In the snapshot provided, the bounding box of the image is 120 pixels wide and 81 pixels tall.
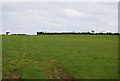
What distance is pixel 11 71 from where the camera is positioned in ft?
68.5

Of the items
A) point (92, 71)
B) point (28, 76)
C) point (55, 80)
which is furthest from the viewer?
point (92, 71)

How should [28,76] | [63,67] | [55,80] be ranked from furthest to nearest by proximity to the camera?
[63,67] < [28,76] < [55,80]

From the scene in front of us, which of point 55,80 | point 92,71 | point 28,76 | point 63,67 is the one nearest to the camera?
point 55,80

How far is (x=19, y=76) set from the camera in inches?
746

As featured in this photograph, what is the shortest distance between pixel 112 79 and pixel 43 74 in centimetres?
540

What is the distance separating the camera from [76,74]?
1919 centimetres

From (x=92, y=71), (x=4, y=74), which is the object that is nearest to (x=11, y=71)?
(x=4, y=74)

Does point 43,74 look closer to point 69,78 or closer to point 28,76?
point 28,76

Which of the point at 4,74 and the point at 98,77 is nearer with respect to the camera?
the point at 98,77

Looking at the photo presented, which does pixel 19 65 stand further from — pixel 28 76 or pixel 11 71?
pixel 28 76

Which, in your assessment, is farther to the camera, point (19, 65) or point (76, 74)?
point (19, 65)

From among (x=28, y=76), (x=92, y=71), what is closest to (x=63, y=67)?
(x=92, y=71)

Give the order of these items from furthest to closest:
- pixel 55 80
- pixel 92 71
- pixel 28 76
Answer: pixel 92 71 → pixel 28 76 → pixel 55 80

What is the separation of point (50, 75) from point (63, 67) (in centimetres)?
356
